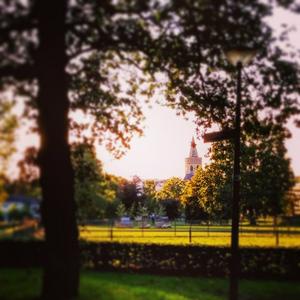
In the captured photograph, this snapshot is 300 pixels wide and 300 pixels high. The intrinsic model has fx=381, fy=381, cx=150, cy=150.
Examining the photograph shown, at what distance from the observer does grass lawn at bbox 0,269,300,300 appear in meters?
6.88

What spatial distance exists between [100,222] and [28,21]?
4832 mm

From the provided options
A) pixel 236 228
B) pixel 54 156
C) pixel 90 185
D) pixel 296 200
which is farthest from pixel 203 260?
pixel 54 156

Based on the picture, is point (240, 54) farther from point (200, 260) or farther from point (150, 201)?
point (150, 201)

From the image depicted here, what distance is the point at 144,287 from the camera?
34.7ft

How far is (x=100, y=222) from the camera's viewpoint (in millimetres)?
9305

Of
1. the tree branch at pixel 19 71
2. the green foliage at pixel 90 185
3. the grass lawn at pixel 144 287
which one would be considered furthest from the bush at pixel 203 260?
the tree branch at pixel 19 71

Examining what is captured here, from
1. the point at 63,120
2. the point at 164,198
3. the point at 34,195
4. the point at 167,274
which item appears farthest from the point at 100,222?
the point at 164,198

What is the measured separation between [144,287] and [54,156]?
519 centimetres

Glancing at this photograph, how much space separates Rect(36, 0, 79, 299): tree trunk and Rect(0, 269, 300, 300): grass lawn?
400mm

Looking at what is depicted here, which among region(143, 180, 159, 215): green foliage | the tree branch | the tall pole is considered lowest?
region(143, 180, 159, 215): green foliage

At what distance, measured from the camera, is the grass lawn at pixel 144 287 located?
6.88 meters

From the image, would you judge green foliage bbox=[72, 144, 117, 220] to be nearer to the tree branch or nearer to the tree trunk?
the tree trunk

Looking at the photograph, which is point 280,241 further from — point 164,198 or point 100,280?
point 164,198

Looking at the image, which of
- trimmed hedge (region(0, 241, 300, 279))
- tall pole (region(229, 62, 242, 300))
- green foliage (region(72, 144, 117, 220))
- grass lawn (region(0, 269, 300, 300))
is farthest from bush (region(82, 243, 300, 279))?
tall pole (region(229, 62, 242, 300))
